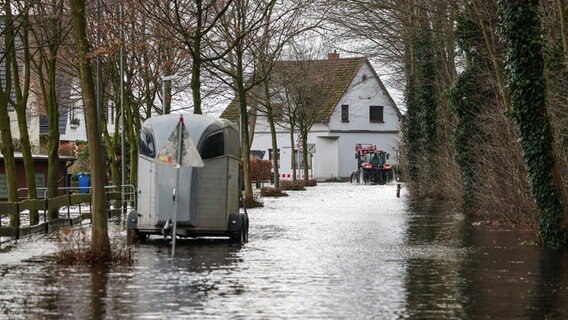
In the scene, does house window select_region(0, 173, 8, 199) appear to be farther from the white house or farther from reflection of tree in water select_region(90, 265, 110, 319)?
the white house

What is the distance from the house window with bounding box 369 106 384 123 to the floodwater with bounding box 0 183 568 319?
76.3 meters

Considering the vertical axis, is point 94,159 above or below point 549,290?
above

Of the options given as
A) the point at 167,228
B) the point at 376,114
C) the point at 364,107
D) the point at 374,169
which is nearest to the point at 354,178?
the point at 374,169

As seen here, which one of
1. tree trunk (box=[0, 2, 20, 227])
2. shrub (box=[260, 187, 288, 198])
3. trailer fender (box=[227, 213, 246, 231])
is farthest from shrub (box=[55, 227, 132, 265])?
shrub (box=[260, 187, 288, 198])

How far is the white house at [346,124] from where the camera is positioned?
101881 millimetres

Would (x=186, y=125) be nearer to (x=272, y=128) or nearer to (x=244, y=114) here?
(x=244, y=114)

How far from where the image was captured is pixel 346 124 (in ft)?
341

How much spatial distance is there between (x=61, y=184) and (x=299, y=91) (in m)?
24.7

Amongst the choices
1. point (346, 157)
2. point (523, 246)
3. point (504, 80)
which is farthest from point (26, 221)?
Result: point (346, 157)

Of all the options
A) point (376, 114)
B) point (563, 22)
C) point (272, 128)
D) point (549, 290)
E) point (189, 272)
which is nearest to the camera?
point (549, 290)

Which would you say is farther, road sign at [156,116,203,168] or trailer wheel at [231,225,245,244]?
trailer wheel at [231,225,245,244]

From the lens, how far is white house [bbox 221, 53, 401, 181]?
10188 cm

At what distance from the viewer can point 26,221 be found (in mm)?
36750

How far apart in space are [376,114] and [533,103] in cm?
8338
